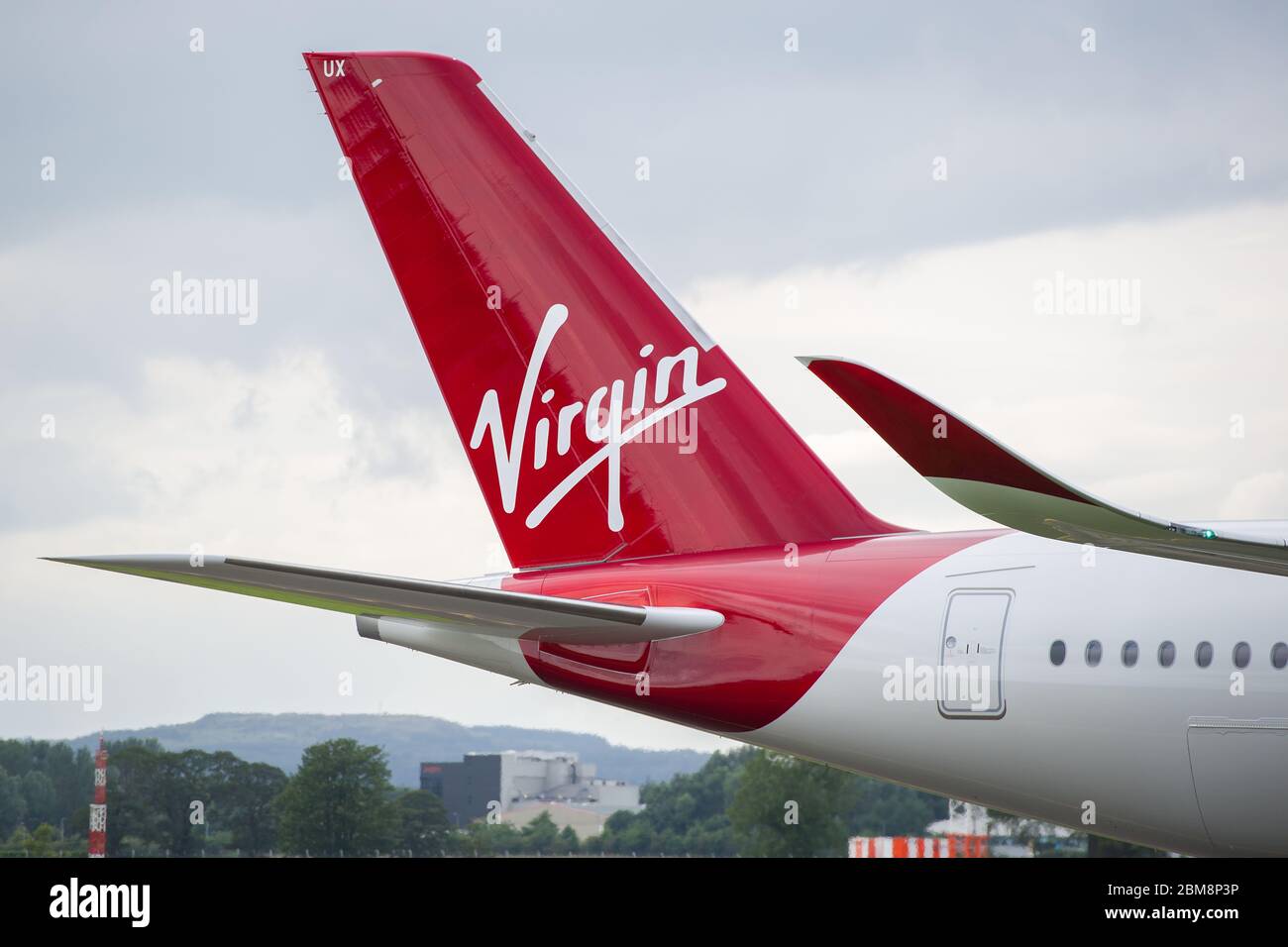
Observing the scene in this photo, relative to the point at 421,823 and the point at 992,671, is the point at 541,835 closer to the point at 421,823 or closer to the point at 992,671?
the point at 421,823

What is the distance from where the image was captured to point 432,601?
428 inches

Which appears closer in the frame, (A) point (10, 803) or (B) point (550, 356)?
(B) point (550, 356)

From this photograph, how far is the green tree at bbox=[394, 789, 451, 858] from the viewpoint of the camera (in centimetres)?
7756

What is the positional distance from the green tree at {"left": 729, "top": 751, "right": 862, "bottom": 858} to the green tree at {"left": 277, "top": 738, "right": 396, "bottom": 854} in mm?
22731

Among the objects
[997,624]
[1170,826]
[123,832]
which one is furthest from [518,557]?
[123,832]

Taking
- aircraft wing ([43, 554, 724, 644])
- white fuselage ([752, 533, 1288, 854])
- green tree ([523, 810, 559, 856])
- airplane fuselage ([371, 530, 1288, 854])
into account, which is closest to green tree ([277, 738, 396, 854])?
green tree ([523, 810, 559, 856])

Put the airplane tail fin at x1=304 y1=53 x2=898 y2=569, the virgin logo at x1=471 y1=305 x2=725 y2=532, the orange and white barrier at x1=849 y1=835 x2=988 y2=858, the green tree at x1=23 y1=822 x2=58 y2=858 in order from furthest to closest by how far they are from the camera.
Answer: the green tree at x1=23 y1=822 x2=58 y2=858
the orange and white barrier at x1=849 y1=835 x2=988 y2=858
the virgin logo at x1=471 y1=305 x2=725 y2=532
the airplane tail fin at x1=304 y1=53 x2=898 y2=569

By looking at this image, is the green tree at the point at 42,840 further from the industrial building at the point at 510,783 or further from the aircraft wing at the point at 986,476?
the aircraft wing at the point at 986,476

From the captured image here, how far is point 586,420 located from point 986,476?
709 centimetres

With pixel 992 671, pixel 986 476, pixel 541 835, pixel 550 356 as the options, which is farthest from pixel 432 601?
pixel 541 835

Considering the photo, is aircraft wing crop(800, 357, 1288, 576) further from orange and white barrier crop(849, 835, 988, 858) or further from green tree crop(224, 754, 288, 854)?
green tree crop(224, 754, 288, 854)

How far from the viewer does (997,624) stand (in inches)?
456
